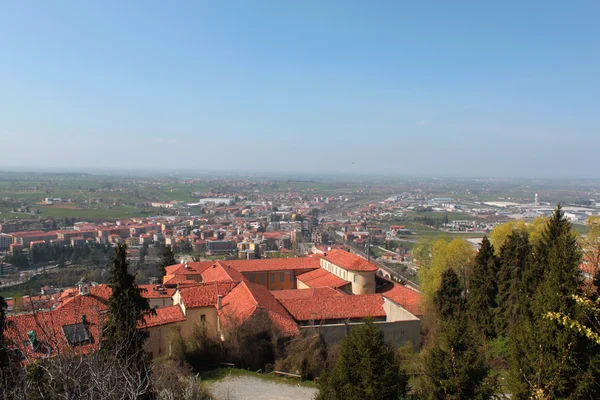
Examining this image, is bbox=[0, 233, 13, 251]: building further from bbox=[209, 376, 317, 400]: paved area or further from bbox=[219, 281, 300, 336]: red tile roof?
bbox=[209, 376, 317, 400]: paved area

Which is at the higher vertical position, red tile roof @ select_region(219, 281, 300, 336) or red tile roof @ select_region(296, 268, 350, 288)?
red tile roof @ select_region(219, 281, 300, 336)

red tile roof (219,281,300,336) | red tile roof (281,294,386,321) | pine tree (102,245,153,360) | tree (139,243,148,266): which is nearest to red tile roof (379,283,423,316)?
red tile roof (281,294,386,321)

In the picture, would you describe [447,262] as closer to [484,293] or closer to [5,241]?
[484,293]

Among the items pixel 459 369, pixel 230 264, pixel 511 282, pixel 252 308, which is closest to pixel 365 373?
pixel 459 369

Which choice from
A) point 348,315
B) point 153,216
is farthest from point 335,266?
point 153,216

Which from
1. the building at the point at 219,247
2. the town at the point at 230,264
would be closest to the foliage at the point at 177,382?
the town at the point at 230,264

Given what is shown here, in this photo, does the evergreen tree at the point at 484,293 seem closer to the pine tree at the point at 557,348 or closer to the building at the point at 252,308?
the building at the point at 252,308

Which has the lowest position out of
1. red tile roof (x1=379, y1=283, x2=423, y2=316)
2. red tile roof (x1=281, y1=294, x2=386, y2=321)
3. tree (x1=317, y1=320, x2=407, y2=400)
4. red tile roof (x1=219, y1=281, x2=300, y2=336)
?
red tile roof (x1=379, y1=283, x2=423, y2=316)
